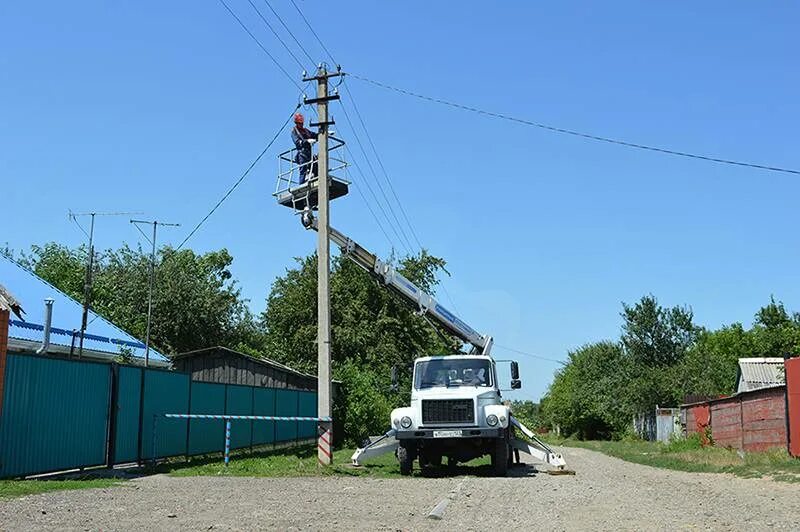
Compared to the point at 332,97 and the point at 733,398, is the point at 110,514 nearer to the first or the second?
the point at 332,97

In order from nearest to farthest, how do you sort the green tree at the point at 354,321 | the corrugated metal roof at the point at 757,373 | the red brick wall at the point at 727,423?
the red brick wall at the point at 727,423 < the corrugated metal roof at the point at 757,373 < the green tree at the point at 354,321

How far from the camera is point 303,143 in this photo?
77.0 feet

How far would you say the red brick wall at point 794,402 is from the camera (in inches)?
787

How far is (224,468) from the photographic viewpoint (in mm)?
18281

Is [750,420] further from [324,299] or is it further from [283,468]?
[283,468]

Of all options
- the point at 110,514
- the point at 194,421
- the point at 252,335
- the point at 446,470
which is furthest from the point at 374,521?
the point at 252,335

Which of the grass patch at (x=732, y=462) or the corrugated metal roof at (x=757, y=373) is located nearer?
the grass patch at (x=732, y=462)

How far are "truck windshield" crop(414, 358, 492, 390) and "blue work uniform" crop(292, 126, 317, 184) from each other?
7374mm

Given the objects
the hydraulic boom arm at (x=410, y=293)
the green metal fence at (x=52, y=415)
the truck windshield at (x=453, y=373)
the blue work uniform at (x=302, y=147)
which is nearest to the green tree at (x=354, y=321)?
the hydraulic boom arm at (x=410, y=293)

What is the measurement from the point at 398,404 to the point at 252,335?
27778 millimetres

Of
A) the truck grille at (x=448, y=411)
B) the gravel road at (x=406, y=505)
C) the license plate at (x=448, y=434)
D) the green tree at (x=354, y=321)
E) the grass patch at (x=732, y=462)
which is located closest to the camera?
the gravel road at (x=406, y=505)

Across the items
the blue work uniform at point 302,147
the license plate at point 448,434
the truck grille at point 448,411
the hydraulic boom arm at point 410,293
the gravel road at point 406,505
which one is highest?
the blue work uniform at point 302,147

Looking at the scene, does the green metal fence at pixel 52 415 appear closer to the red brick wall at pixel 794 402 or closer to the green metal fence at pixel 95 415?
the green metal fence at pixel 95 415

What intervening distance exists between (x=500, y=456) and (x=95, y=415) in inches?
337
